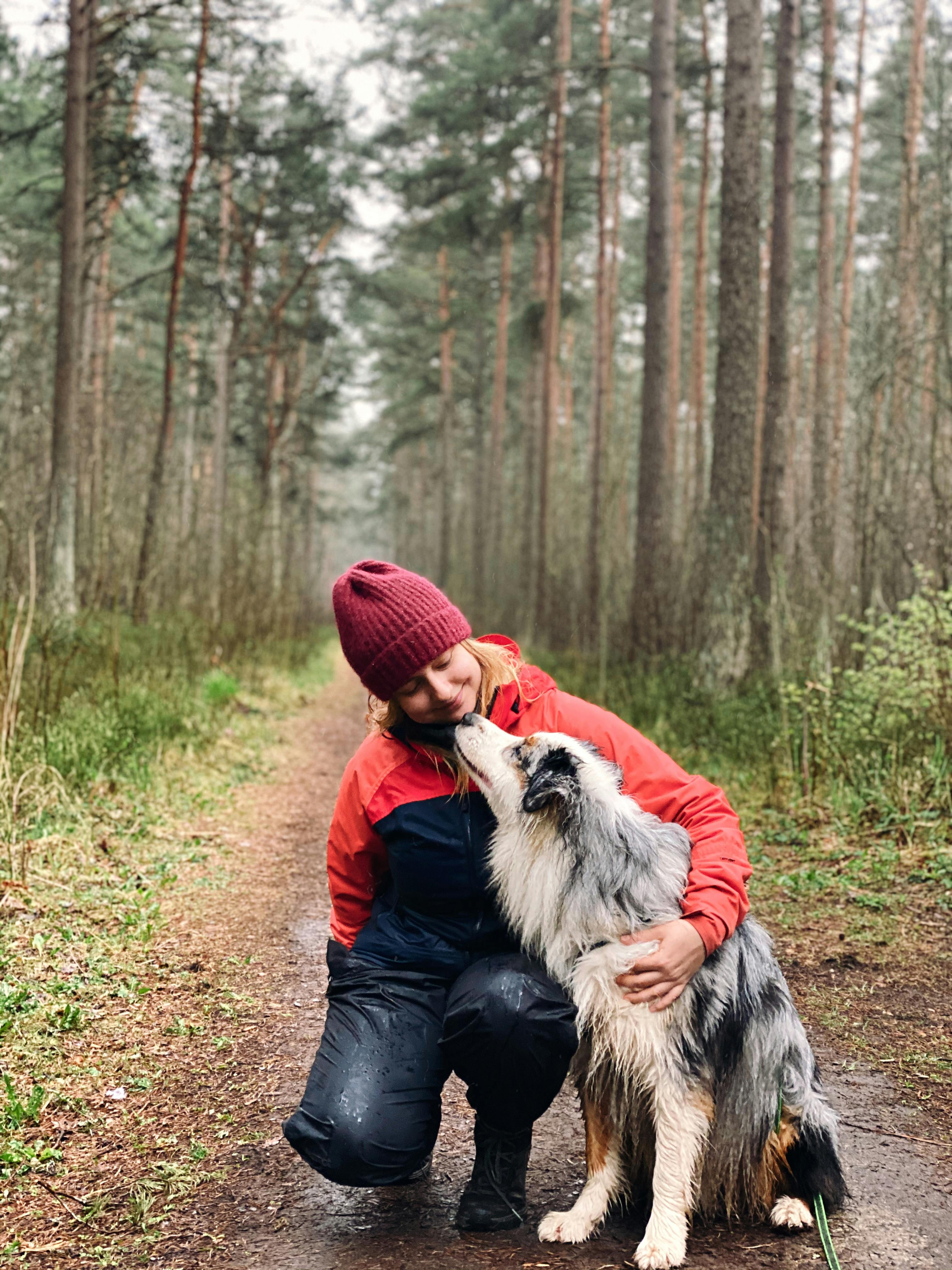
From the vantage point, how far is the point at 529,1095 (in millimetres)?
2662

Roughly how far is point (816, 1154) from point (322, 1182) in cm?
143

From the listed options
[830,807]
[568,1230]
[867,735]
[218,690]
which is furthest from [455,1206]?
[218,690]

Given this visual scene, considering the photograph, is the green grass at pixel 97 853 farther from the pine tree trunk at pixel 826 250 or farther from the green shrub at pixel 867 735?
the pine tree trunk at pixel 826 250

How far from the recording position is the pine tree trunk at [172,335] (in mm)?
12453

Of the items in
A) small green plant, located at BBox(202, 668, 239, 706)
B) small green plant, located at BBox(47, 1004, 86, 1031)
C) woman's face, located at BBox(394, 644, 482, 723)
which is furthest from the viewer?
small green plant, located at BBox(202, 668, 239, 706)

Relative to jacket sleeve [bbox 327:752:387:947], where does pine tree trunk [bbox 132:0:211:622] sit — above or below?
above

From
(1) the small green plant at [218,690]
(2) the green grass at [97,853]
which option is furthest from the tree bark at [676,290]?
(2) the green grass at [97,853]

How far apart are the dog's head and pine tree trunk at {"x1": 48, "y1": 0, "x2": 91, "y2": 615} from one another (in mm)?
9380

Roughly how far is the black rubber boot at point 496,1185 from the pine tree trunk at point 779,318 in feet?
28.9

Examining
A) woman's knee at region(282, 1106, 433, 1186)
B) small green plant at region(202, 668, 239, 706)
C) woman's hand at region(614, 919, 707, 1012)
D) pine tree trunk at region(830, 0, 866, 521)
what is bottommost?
woman's knee at region(282, 1106, 433, 1186)

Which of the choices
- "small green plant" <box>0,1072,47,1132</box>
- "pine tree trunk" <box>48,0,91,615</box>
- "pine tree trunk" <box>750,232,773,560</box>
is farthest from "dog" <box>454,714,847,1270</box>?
"pine tree trunk" <box>48,0,91,615</box>

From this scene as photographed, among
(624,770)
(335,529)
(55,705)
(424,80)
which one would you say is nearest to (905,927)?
(624,770)

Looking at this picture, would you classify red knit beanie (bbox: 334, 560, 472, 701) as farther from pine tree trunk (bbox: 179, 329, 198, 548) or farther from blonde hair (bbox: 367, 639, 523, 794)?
pine tree trunk (bbox: 179, 329, 198, 548)

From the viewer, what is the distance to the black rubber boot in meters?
2.66
